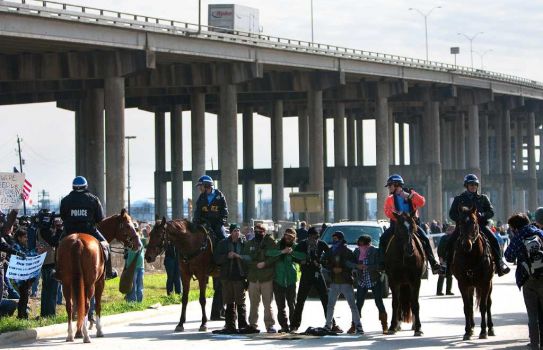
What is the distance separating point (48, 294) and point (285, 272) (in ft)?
16.0

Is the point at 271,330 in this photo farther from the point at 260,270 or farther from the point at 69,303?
the point at 69,303

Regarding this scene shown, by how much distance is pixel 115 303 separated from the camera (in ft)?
92.4

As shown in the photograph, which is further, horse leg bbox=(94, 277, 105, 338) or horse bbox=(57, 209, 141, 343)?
horse leg bbox=(94, 277, 105, 338)

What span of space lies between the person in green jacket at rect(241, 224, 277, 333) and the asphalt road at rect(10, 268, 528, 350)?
1.96 ft

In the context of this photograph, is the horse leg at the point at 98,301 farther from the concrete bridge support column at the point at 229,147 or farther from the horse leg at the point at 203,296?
the concrete bridge support column at the point at 229,147

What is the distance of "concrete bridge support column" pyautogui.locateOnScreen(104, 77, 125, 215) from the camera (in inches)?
2790

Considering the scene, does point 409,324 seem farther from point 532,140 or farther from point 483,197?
point 532,140

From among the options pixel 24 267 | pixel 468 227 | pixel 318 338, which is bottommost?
pixel 318 338

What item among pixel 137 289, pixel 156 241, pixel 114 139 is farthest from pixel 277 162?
pixel 156 241

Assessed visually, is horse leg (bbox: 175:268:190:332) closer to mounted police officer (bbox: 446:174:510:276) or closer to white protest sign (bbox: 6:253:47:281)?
white protest sign (bbox: 6:253:47:281)

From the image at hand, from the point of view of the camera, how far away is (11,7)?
6000 cm

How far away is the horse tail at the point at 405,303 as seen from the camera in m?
21.7

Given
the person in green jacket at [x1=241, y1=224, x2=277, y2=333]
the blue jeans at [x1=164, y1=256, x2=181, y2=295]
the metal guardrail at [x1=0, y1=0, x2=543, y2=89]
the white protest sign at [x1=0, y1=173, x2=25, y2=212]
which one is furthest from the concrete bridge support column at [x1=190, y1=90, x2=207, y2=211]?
the person in green jacket at [x1=241, y1=224, x2=277, y2=333]

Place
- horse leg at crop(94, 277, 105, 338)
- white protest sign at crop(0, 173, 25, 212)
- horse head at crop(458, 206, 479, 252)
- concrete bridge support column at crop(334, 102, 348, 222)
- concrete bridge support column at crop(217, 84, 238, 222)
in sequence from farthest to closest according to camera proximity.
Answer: concrete bridge support column at crop(334, 102, 348, 222)
concrete bridge support column at crop(217, 84, 238, 222)
white protest sign at crop(0, 173, 25, 212)
horse leg at crop(94, 277, 105, 338)
horse head at crop(458, 206, 479, 252)
